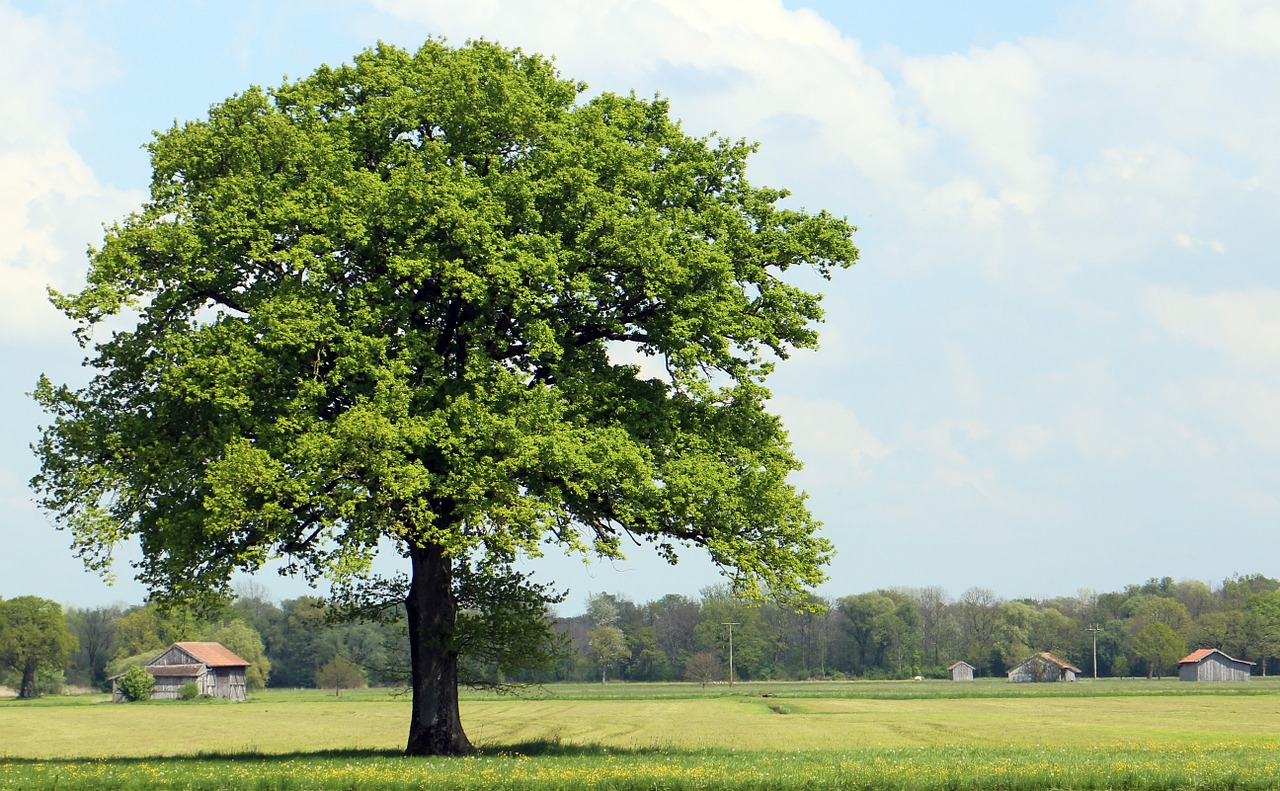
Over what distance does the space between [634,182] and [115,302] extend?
14.5 metres

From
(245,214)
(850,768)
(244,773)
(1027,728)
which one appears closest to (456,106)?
(245,214)

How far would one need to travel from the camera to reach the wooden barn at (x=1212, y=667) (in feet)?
619

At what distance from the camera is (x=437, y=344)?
111 feet

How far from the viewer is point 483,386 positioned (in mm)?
31047

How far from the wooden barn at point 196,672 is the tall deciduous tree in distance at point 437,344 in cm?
11830

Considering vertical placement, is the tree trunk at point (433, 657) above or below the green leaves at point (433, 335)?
below

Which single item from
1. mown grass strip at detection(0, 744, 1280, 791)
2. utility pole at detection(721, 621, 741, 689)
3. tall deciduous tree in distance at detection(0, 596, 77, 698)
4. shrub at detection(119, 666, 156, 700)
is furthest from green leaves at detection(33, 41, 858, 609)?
utility pole at detection(721, 621, 741, 689)

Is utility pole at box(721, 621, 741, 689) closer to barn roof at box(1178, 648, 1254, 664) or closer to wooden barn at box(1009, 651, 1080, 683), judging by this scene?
wooden barn at box(1009, 651, 1080, 683)

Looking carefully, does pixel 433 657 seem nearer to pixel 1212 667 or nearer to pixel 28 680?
pixel 28 680

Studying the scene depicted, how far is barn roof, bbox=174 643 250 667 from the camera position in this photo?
14462 cm

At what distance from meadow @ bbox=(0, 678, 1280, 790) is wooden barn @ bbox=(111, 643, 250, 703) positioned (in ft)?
33.5

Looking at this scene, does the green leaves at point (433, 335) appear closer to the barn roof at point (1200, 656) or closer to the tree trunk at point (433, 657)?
the tree trunk at point (433, 657)

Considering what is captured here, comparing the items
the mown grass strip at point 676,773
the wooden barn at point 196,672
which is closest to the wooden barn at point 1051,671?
the wooden barn at point 196,672

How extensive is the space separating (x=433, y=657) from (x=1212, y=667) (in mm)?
188136
